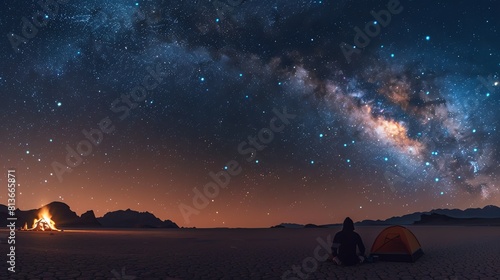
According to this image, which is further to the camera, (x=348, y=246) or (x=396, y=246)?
(x=396, y=246)

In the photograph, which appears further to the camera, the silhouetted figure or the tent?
the tent

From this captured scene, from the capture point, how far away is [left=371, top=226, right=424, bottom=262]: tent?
44.4ft

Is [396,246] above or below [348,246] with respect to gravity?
below

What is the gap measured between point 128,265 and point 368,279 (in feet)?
24.0

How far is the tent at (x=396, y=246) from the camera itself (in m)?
13.5

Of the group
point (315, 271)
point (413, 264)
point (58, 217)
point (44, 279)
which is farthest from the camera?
point (58, 217)

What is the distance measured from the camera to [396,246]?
13.9m

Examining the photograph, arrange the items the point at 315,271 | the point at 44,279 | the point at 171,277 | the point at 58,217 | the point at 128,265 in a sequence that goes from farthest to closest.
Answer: the point at 58,217 < the point at 128,265 < the point at 315,271 < the point at 171,277 < the point at 44,279

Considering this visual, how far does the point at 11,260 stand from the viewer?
494 inches

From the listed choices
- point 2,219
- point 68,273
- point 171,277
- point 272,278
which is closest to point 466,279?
point 272,278

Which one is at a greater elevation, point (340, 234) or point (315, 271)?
point (340, 234)

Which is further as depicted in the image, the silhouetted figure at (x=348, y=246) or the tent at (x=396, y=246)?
the tent at (x=396, y=246)

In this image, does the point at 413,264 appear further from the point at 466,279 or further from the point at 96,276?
the point at 96,276

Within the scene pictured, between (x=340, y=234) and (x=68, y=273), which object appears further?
(x=340, y=234)
